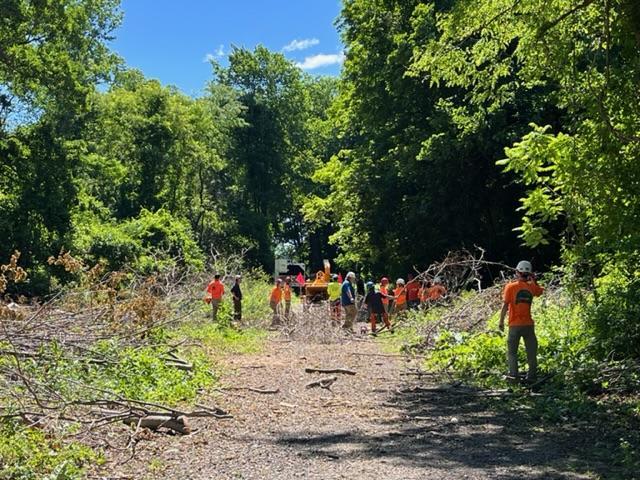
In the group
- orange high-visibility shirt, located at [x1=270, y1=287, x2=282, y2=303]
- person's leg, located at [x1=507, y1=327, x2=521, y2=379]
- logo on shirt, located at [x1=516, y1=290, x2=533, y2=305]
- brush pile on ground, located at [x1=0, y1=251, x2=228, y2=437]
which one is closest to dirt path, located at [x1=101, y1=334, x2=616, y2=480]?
brush pile on ground, located at [x1=0, y1=251, x2=228, y2=437]

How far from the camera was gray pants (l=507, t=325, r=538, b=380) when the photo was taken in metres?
9.52

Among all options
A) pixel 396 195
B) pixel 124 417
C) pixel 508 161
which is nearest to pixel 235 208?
pixel 396 195

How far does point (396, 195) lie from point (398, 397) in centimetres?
1921

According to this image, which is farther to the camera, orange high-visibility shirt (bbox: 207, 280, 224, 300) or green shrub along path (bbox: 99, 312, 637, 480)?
orange high-visibility shirt (bbox: 207, 280, 224, 300)

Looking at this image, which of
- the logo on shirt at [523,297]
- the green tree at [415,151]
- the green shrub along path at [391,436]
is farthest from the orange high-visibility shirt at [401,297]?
the logo on shirt at [523,297]

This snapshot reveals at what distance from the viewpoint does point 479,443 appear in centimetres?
669

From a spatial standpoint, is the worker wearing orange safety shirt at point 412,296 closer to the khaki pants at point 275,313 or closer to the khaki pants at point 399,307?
the khaki pants at point 399,307

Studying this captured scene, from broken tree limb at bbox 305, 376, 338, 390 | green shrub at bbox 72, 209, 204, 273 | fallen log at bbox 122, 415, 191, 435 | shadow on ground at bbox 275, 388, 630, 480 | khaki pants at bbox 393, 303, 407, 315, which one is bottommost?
shadow on ground at bbox 275, 388, 630, 480

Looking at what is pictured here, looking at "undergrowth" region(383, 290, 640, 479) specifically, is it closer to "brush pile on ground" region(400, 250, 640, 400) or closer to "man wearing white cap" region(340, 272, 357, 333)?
"brush pile on ground" region(400, 250, 640, 400)

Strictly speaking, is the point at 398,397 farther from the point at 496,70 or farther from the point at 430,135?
the point at 430,135

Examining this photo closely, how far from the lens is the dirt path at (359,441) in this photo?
18.9ft

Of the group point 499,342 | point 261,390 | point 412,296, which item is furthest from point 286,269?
point 261,390

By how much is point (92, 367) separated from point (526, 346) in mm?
6115

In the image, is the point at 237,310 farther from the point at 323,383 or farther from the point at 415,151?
the point at 415,151
